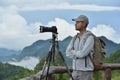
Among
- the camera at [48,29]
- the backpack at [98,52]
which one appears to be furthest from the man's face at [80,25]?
the camera at [48,29]

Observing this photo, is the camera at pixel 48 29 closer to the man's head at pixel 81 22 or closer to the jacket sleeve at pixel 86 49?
the man's head at pixel 81 22

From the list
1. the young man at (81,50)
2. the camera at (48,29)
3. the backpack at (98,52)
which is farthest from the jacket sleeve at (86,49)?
the camera at (48,29)

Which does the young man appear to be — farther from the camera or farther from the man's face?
the camera

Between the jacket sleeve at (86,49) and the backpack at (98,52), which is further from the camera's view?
the backpack at (98,52)

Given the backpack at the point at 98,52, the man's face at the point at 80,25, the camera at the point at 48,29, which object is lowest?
the backpack at the point at 98,52

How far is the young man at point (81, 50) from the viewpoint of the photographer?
6945mm

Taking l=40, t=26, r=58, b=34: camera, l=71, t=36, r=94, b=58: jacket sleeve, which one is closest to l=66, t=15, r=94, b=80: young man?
l=71, t=36, r=94, b=58: jacket sleeve

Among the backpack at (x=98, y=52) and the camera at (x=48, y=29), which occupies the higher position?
the camera at (x=48, y=29)

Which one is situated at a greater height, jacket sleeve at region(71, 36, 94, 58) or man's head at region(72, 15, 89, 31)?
man's head at region(72, 15, 89, 31)

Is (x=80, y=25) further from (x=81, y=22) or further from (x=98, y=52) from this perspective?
(x=98, y=52)

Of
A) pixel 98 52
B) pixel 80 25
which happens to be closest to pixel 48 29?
pixel 80 25

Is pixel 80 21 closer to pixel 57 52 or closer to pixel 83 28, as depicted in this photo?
pixel 83 28

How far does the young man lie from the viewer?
6.95 m

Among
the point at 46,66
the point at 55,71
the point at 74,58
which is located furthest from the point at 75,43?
the point at 55,71
